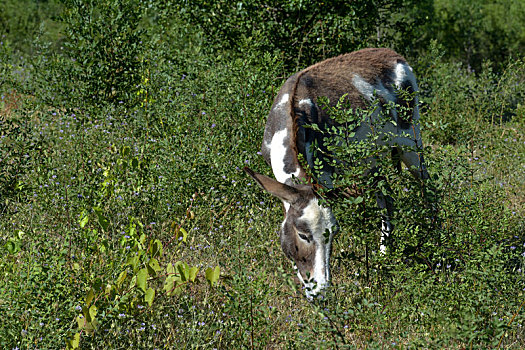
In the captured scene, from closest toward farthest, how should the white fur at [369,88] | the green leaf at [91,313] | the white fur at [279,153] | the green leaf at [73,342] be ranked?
the green leaf at [73,342] → the green leaf at [91,313] → the white fur at [279,153] → the white fur at [369,88]

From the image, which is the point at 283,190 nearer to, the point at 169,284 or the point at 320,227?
the point at 320,227

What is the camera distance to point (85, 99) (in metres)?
7.61

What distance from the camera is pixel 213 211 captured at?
5668 mm

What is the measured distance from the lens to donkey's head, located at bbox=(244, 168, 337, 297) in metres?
4.19

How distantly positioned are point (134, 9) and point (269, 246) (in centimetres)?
422

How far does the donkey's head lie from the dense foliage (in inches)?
7.9

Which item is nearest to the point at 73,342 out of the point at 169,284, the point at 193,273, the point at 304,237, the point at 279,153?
the point at 169,284

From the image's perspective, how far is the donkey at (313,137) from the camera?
423 centimetres

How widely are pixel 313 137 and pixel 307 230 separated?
1.00 m

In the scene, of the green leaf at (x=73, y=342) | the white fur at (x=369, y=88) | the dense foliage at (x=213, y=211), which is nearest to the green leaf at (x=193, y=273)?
the dense foliage at (x=213, y=211)

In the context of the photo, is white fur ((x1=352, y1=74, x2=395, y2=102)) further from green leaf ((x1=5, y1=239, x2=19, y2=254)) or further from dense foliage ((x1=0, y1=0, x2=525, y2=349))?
green leaf ((x1=5, y1=239, x2=19, y2=254))

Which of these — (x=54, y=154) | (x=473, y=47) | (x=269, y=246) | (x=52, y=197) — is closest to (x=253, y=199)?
(x=269, y=246)

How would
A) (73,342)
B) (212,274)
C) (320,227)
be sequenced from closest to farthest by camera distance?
1. (73,342)
2. (212,274)
3. (320,227)

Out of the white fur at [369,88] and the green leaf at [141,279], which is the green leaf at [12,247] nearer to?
the green leaf at [141,279]
